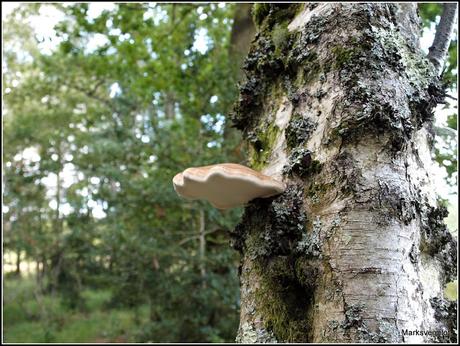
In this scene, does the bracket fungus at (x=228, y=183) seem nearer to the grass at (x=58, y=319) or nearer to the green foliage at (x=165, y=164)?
the green foliage at (x=165, y=164)

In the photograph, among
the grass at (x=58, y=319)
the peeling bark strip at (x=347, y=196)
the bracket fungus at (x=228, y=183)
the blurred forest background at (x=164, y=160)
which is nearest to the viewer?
the peeling bark strip at (x=347, y=196)

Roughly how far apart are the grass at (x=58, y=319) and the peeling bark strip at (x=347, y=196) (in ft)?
25.0

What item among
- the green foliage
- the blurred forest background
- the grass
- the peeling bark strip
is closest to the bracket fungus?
the peeling bark strip

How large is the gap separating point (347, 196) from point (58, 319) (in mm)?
10434

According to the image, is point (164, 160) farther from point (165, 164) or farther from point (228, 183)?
point (228, 183)

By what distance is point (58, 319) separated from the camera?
10.0 m

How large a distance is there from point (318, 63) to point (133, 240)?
473 cm

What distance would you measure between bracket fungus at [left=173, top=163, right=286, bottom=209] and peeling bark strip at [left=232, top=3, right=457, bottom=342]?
0.05m

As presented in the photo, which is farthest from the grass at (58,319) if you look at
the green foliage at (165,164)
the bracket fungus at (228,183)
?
the bracket fungus at (228,183)

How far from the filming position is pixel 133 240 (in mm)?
5605

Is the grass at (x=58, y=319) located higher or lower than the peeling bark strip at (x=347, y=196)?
→ lower

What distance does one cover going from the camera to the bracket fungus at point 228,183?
1148 mm

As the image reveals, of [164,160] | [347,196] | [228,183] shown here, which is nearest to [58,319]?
[164,160]

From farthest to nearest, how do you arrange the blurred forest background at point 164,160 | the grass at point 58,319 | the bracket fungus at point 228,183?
the grass at point 58,319 → the blurred forest background at point 164,160 → the bracket fungus at point 228,183
